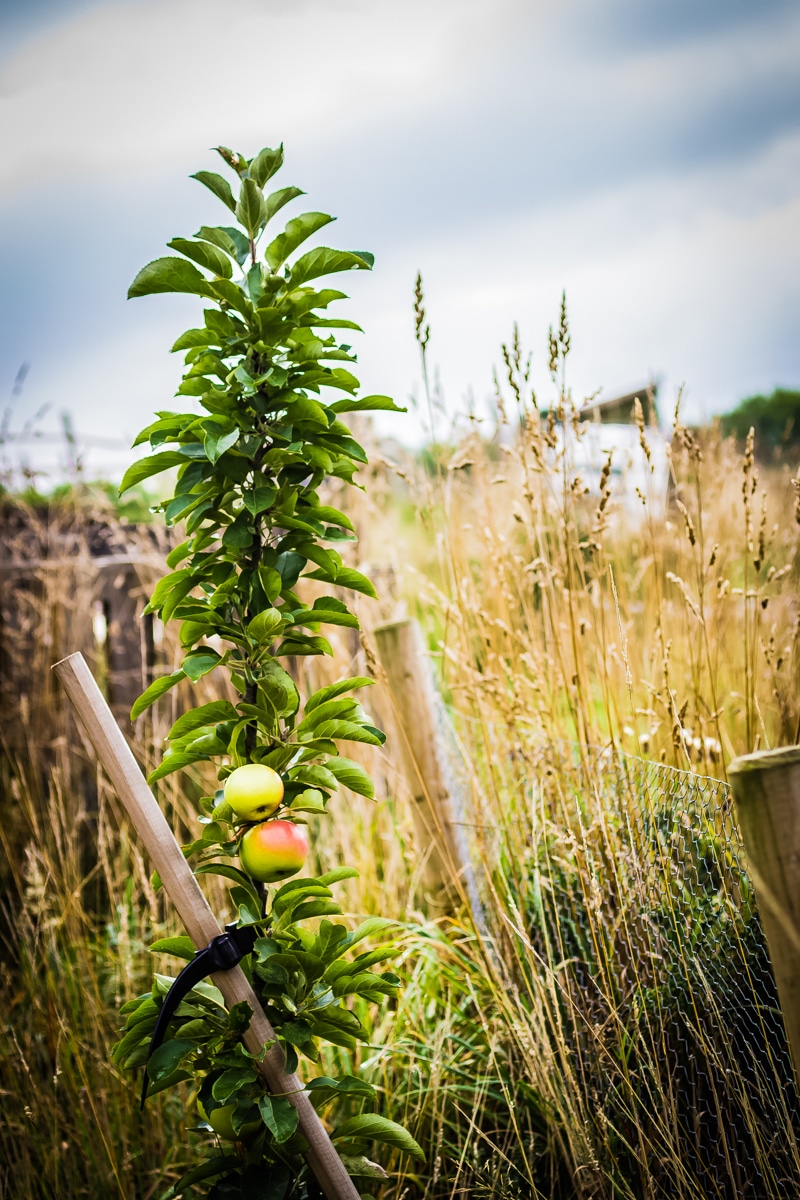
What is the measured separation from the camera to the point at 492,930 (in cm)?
157

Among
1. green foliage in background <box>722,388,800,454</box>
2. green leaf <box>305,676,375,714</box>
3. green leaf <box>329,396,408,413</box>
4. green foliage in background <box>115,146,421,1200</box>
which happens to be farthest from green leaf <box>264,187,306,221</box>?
green foliage in background <box>722,388,800,454</box>

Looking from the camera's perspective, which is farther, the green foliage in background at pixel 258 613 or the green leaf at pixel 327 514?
the green leaf at pixel 327 514

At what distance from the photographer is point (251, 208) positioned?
2.99ft

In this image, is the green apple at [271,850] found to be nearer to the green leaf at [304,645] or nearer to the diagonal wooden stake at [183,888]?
the diagonal wooden stake at [183,888]

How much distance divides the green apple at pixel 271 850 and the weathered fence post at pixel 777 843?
1.53 feet

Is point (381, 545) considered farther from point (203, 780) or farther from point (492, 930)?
point (492, 930)

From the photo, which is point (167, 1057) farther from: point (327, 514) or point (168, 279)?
point (168, 279)

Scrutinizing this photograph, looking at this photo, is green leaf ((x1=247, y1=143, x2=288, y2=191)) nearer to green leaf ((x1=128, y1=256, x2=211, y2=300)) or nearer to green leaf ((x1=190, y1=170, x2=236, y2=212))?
green leaf ((x1=190, y1=170, x2=236, y2=212))

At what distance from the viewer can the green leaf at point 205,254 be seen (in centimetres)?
88

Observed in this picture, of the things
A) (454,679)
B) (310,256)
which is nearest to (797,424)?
(454,679)

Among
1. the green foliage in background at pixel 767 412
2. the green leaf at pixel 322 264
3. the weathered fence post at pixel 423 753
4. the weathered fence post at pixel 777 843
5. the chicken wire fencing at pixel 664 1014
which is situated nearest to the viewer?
the weathered fence post at pixel 777 843

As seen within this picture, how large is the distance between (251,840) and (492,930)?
34.9 inches

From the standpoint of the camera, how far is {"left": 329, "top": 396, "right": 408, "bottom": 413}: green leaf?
98 cm

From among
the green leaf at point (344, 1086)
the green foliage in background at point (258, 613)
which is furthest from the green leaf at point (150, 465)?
the green leaf at point (344, 1086)
